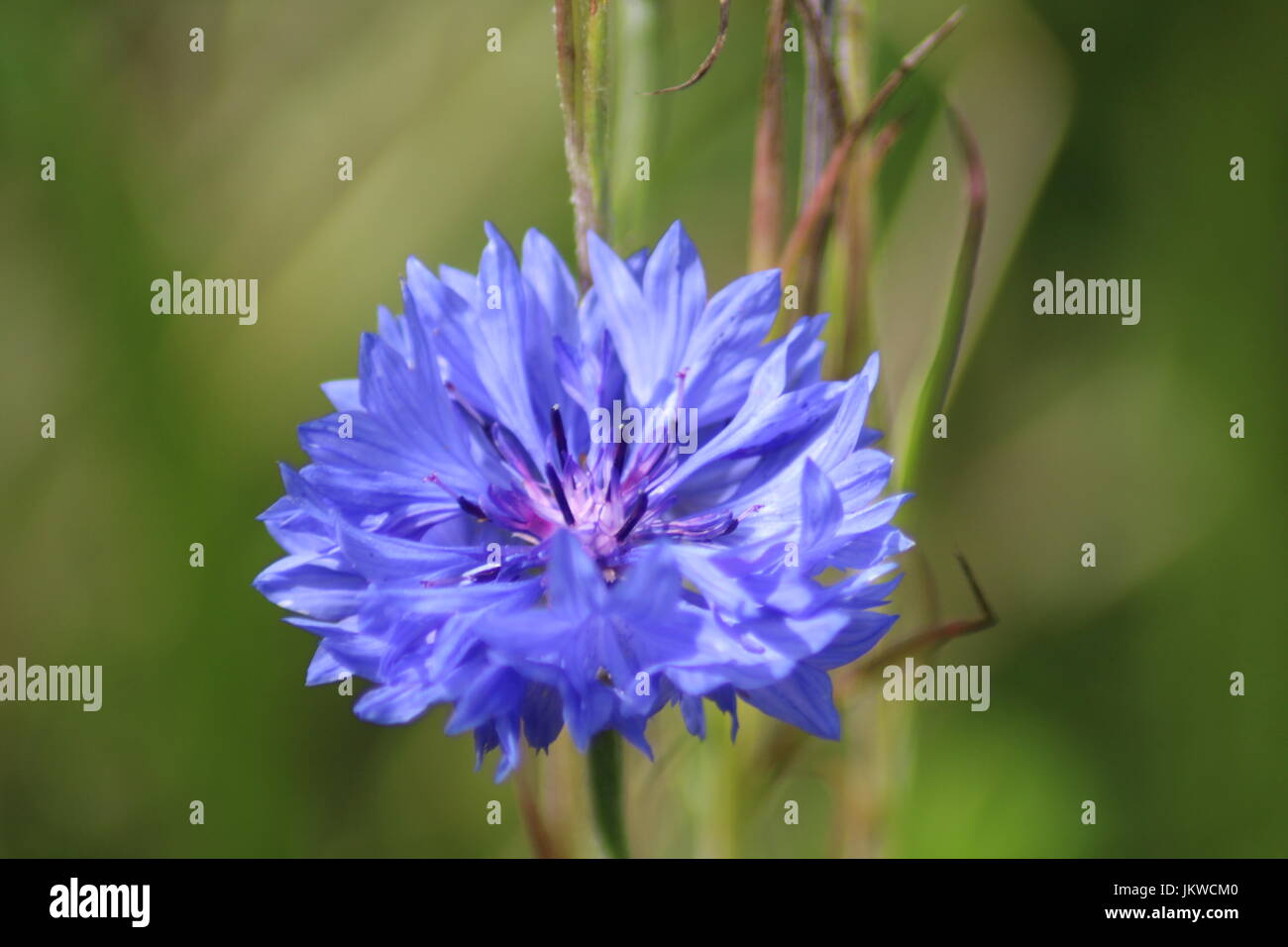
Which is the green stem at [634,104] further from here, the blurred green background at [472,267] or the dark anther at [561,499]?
Result: the blurred green background at [472,267]

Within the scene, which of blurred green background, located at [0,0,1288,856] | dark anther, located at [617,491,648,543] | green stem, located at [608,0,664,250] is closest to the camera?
dark anther, located at [617,491,648,543]

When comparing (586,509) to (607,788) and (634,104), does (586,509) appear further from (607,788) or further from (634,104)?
(634,104)

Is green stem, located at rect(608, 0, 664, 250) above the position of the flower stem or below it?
above

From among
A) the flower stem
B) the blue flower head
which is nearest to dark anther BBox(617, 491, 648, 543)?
the blue flower head

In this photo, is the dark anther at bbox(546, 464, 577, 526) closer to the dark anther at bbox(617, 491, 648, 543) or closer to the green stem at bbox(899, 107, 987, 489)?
the dark anther at bbox(617, 491, 648, 543)

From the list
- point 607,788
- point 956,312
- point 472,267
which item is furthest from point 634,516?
point 472,267

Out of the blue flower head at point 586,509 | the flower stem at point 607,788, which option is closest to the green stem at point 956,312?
the blue flower head at point 586,509
